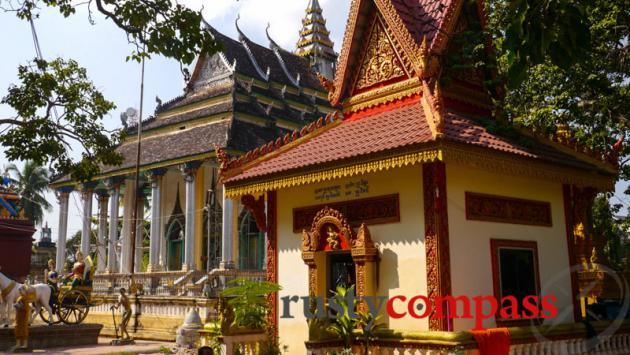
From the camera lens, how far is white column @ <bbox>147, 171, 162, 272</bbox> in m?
28.8

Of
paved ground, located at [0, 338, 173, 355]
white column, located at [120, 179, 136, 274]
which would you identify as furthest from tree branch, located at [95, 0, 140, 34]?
white column, located at [120, 179, 136, 274]

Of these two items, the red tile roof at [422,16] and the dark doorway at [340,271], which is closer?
the dark doorway at [340,271]

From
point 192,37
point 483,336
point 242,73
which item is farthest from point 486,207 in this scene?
point 242,73

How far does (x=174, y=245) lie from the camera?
1252 inches

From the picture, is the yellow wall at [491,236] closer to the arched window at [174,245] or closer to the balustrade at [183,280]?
the balustrade at [183,280]

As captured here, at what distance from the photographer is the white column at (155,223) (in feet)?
94.6

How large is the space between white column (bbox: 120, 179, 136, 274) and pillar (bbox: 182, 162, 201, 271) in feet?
14.9

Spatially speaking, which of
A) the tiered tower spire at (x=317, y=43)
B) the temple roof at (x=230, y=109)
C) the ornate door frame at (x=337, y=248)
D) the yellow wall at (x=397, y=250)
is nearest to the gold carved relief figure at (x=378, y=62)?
the yellow wall at (x=397, y=250)

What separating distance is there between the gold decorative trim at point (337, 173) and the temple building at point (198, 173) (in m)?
12.9

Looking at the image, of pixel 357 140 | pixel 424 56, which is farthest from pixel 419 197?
pixel 424 56

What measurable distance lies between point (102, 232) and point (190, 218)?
29.3 feet

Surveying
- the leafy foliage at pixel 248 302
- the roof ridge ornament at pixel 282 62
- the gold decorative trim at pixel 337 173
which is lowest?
the leafy foliage at pixel 248 302

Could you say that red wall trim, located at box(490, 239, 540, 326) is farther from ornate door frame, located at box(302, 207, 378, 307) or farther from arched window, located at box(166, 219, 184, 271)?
arched window, located at box(166, 219, 184, 271)

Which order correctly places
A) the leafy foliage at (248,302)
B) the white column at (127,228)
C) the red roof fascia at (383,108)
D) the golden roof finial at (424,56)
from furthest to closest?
1. the white column at (127,228)
2. the red roof fascia at (383,108)
3. the golden roof finial at (424,56)
4. the leafy foliage at (248,302)
